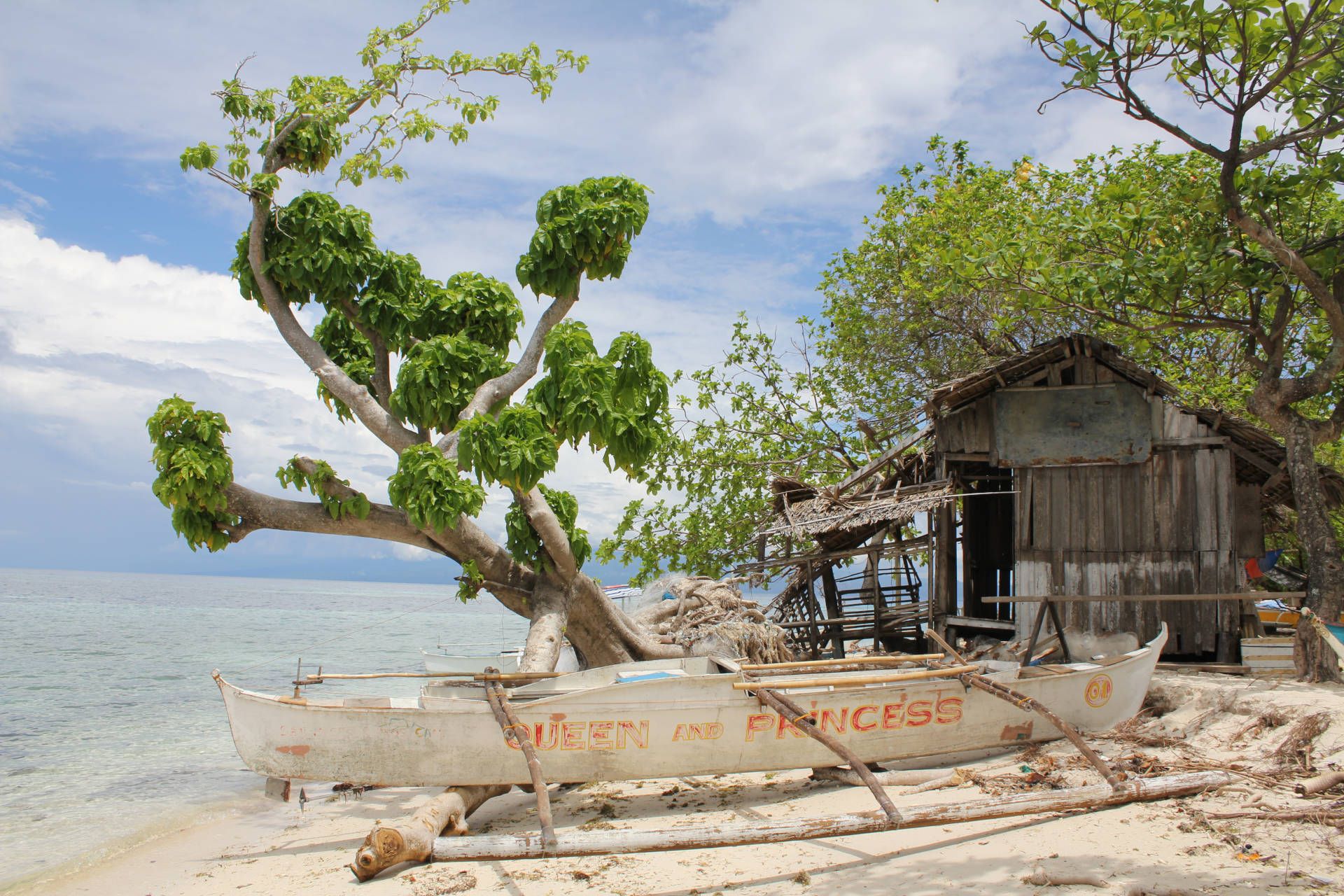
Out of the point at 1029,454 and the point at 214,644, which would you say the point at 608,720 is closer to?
the point at 1029,454

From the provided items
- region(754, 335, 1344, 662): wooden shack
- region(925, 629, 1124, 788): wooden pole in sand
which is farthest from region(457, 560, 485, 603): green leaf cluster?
region(925, 629, 1124, 788): wooden pole in sand

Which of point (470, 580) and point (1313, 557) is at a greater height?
point (1313, 557)

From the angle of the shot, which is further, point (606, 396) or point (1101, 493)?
point (1101, 493)

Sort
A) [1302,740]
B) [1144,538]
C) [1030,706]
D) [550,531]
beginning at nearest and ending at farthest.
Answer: [1302,740] → [1030,706] → [550,531] → [1144,538]

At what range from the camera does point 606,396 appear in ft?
25.6

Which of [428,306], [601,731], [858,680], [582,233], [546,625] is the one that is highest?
[582,233]

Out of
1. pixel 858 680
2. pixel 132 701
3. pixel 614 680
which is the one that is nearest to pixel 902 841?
pixel 858 680

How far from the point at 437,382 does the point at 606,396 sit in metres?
1.61

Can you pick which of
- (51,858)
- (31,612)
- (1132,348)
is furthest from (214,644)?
(1132,348)

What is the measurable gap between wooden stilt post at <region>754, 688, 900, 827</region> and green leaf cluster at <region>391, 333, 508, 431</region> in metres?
3.91

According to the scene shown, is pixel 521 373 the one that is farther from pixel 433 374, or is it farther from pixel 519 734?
pixel 519 734

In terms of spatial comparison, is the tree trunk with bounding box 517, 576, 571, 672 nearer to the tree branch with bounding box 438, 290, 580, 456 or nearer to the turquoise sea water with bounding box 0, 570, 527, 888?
the tree branch with bounding box 438, 290, 580, 456

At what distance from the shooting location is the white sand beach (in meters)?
4.57

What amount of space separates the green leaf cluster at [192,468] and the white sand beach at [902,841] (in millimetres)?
2623
